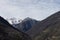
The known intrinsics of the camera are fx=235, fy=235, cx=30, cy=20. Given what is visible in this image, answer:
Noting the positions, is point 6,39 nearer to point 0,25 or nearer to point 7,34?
point 7,34

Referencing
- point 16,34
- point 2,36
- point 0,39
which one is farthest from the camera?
point 16,34

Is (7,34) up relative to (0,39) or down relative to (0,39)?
up

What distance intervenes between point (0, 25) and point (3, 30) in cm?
377

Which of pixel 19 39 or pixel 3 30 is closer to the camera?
pixel 19 39

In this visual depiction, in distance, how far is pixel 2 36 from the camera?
4902 inches

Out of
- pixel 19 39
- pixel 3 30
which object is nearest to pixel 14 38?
pixel 19 39

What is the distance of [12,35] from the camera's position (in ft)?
429

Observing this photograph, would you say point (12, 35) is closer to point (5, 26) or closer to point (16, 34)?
point (16, 34)

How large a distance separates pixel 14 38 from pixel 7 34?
16.6 feet

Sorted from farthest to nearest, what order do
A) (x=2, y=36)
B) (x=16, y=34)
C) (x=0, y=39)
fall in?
(x=16, y=34) → (x=2, y=36) → (x=0, y=39)

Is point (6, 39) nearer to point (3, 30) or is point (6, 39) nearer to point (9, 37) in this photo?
point (9, 37)

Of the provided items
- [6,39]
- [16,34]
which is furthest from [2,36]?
[16,34]

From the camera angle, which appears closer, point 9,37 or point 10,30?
point 9,37

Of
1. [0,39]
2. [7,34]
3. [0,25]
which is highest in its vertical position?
[0,25]
